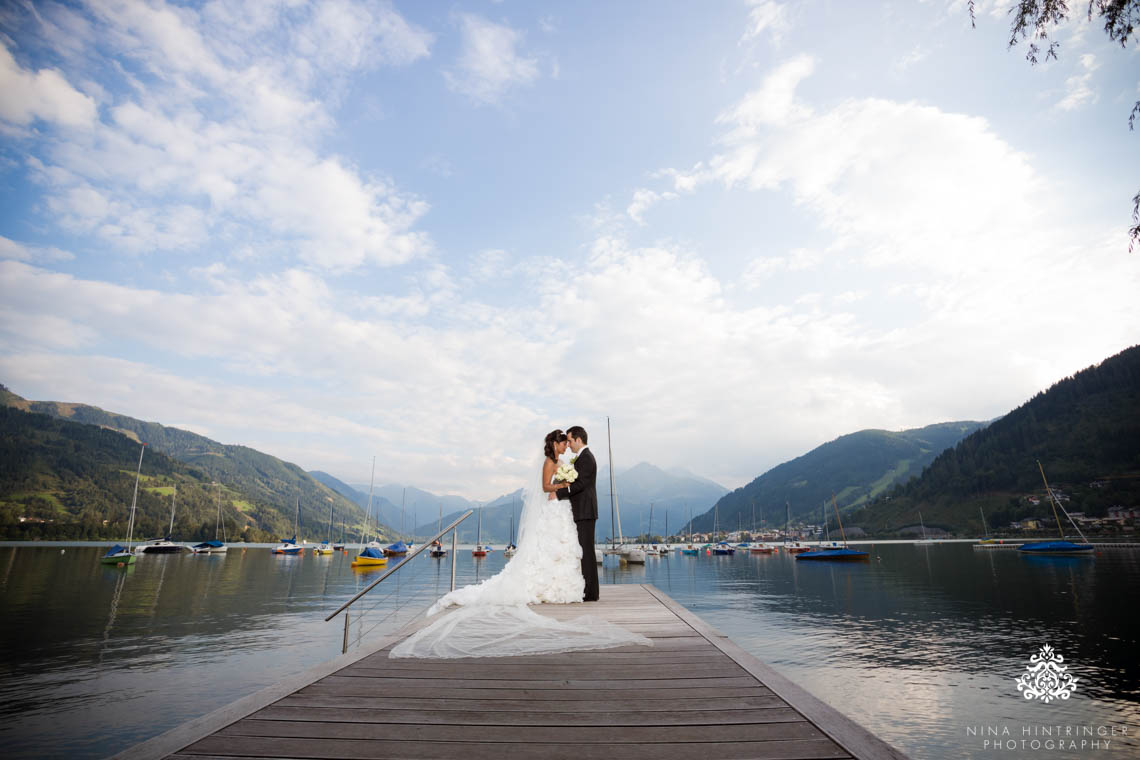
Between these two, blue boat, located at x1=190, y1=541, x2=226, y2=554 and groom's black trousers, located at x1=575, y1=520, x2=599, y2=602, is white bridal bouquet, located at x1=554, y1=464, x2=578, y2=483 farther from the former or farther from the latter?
blue boat, located at x1=190, y1=541, x2=226, y2=554

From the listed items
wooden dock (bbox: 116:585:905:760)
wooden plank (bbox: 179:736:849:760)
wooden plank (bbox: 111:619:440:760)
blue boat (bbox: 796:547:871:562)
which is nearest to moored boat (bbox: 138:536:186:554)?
blue boat (bbox: 796:547:871:562)

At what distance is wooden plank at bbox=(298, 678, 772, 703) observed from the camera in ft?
13.2

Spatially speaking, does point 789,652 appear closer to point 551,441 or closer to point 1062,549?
point 551,441

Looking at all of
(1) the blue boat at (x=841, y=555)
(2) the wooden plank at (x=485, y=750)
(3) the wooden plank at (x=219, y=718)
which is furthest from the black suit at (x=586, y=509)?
(1) the blue boat at (x=841, y=555)

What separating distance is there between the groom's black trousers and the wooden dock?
415 cm

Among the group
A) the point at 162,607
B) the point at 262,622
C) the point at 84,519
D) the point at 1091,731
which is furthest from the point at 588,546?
the point at 84,519

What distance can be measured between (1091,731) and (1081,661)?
331 inches

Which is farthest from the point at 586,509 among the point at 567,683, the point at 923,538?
the point at 923,538

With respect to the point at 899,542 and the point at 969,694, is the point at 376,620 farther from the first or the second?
the point at 899,542

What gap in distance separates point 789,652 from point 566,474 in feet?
52.1

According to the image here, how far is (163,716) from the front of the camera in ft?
41.4

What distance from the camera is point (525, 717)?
3.59 m

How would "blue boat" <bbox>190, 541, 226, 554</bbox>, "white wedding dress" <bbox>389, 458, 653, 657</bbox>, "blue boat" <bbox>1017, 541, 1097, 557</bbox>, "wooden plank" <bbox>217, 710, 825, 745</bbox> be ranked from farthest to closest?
"blue boat" <bbox>190, 541, 226, 554</bbox>, "blue boat" <bbox>1017, 541, 1097, 557</bbox>, "white wedding dress" <bbox>389, 458, 653, 657</bbox>, "wooden plank" <bbox>217, 710, 825, 745</bbox>

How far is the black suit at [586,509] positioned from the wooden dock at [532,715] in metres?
4.19
